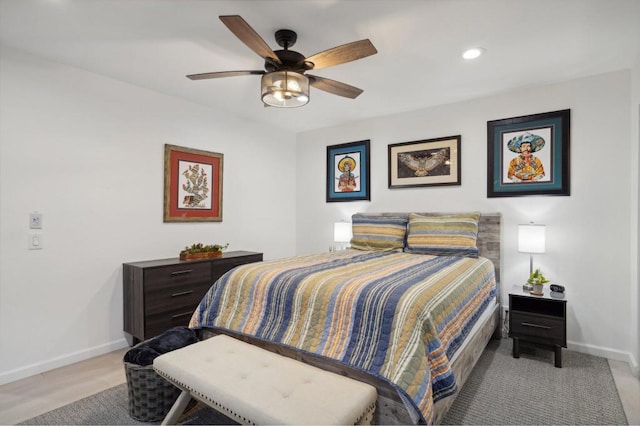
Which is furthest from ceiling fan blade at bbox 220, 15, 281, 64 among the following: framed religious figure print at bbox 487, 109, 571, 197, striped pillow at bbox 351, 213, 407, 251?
framed religious figure print at bbox 487, 109, 571, 197

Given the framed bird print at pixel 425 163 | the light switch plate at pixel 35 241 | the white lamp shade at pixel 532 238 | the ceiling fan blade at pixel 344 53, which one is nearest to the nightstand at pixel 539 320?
the white lamp shade at pixel 532 238

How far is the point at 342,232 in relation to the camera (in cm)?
414

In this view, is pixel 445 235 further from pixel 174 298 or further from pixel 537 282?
pixel 174 298

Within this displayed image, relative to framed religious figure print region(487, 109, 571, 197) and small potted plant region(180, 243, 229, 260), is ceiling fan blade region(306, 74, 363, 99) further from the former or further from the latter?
small potted plant region(180, 243, 229, 260)

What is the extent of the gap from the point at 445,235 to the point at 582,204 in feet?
3.89

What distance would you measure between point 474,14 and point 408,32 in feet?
1.33

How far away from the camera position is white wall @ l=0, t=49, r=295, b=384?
2473 mm

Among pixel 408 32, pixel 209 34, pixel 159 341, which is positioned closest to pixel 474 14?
pixel 408 32

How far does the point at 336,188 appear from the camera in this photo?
15.0ft

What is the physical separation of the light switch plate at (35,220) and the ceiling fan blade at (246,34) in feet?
7.03

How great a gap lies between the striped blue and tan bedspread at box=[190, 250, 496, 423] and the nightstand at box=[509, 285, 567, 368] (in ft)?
1.53

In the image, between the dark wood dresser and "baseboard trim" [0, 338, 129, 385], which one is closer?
"baseboard trim" [0, 338, 129, 385]

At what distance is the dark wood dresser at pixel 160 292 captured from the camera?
2.83 m

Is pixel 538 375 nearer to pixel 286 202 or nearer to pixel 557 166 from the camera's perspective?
pixel 557 166
